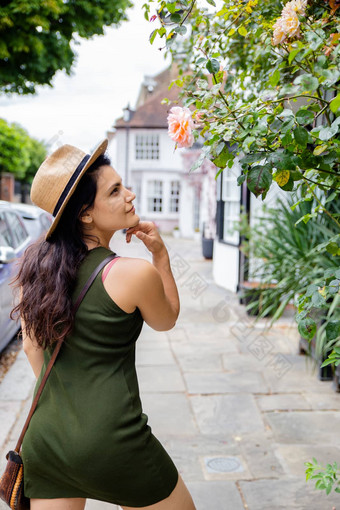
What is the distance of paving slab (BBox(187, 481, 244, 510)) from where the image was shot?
2.86m

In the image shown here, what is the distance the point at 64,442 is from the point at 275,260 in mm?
4017

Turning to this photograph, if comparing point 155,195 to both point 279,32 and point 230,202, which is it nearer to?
point 230,202

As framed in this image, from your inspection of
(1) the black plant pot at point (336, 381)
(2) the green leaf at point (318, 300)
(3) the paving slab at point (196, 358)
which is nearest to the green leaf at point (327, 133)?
Result: (2) the green leaf at point (318, 300)

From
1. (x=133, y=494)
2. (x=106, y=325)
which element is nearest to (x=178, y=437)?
(x=133, y=494)

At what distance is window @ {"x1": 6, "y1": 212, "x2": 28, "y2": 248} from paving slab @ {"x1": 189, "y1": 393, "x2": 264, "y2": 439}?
142 inches

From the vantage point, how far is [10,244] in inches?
261

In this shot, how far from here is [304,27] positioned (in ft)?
6.28

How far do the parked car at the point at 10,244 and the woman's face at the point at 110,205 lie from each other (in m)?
1.57

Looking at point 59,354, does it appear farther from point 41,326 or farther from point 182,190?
point 182,190

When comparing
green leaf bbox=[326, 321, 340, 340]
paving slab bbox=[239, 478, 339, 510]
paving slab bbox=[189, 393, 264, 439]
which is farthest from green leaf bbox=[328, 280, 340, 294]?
paving slab bbox=[189, 393, 264, 439]

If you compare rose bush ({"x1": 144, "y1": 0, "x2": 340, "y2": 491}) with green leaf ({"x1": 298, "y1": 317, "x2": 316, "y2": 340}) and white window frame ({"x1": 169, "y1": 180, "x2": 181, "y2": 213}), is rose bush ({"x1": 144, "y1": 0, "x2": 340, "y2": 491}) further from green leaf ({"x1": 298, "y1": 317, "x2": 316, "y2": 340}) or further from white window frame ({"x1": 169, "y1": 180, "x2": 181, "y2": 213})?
white window frame ({"x1": 169, "y1": 180, "x2": 181, "y2": 213})

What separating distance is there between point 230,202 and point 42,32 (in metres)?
4.42

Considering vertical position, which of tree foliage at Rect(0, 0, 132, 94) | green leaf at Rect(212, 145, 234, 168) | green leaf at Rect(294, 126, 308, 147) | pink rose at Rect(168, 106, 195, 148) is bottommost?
green leaf at Rect(212, 145, 234, 168)

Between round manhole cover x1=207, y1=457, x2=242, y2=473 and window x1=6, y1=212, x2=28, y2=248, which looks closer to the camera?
round manhole cover x1=207, y1=457, x2=242, y2=473
